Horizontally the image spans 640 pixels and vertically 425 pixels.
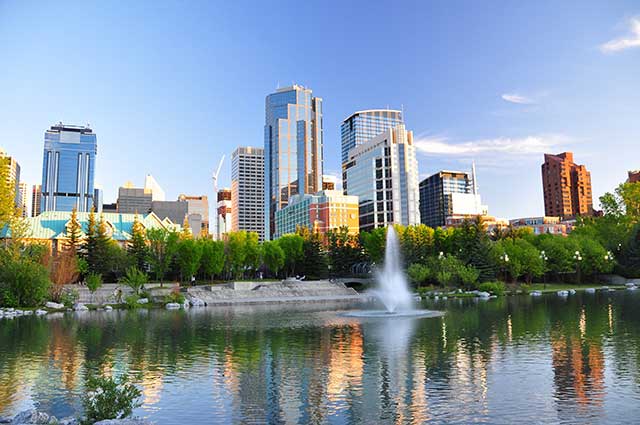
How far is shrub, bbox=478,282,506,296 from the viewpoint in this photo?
70.5 m

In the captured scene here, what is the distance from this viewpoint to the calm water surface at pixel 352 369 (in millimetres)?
15000

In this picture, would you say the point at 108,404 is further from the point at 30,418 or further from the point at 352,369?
the point at 352,369

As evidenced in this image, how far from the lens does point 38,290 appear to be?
186 ft

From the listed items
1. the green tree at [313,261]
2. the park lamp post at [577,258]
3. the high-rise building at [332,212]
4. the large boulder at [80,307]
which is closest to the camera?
the large boulder at [80,307]

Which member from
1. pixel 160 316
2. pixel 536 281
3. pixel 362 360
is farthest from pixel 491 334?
pixel 536 281

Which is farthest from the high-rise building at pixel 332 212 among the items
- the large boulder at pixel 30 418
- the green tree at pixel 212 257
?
the large boulder at pixel 30 418

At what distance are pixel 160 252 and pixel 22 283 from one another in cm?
2843

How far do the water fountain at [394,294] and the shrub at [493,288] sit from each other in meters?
10.3

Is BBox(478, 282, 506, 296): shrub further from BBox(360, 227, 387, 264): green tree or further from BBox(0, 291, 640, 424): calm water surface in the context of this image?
BBox(360, 227, 387, 264): green tree

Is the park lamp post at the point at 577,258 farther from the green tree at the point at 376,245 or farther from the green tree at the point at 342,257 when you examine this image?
the green tree at the point at 342,257

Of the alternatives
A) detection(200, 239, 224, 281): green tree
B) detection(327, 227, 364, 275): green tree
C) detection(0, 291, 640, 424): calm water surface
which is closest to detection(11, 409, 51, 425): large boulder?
detection(0, 291, 640, 424): calm water surface

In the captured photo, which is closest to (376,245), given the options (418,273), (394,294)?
(418,273)

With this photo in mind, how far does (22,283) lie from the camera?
185ft

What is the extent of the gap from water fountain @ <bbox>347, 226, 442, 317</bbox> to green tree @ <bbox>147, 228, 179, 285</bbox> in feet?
111
